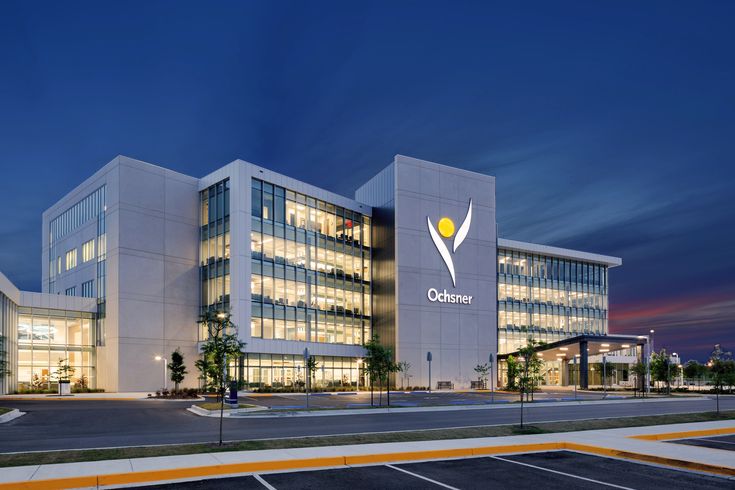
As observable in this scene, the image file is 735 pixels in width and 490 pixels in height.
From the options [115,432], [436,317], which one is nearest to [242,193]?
[436,317]

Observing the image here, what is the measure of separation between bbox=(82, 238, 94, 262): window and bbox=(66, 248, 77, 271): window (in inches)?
109

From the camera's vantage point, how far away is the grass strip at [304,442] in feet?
47.5

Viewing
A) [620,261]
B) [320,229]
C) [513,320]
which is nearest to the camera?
[320,229]

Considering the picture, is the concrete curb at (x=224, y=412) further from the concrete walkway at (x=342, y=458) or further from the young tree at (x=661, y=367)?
the young tree at (x=661, y=367)

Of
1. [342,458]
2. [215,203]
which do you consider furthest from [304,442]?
[215,203]

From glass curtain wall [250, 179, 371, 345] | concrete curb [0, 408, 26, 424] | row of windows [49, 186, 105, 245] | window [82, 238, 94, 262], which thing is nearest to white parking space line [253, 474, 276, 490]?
concrete curb [0, 408, 26, 424]

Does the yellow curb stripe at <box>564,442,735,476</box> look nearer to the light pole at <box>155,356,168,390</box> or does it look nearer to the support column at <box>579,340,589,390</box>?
the light pole at <box>155,356,168,390</box>

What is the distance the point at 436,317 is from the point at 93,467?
5237 cm

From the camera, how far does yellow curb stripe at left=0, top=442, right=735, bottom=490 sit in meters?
11.8

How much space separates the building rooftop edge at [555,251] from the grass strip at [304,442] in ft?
182

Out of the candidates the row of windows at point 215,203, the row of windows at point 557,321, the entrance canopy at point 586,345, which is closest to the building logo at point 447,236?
the entrance canopy at point 586,345

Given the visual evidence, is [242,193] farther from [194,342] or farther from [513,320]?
[513,320]

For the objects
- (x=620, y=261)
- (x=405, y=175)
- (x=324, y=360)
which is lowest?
(x=324, y=360)

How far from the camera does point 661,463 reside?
1512 centimetres
